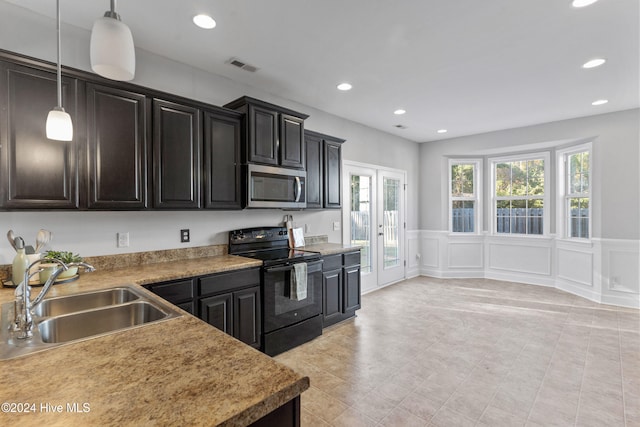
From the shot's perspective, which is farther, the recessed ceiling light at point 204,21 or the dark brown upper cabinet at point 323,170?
the dark brown upper cabinet at point 323,170

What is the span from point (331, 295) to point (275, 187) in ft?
4.50

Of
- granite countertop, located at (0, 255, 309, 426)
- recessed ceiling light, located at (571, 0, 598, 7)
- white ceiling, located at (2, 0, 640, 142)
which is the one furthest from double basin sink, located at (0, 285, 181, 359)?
recessed ceiling light, located at (571, 0, 598, 7)

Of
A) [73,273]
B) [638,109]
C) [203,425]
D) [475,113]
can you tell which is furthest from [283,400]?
[638,109]

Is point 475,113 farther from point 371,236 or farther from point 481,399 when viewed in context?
point 481,399

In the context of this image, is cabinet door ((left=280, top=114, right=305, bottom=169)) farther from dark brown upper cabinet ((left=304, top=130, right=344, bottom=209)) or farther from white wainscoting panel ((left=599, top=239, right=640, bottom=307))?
white wainscoting panel ((left=599, top=239, right=640, bottom=307))

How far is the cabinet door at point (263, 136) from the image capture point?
3.01 m

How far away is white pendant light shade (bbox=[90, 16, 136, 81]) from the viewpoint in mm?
1070

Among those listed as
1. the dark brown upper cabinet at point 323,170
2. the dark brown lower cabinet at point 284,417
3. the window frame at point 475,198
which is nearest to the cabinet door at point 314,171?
the dark brown upper cabinet at point 323,170

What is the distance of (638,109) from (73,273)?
660cm

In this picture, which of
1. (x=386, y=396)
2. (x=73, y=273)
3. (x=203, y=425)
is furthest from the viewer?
(x=386, y=396)

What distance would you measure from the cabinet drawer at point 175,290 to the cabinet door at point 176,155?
2.12ft

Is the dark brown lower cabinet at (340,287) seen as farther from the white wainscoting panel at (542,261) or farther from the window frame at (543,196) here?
the window frame at (543,196)

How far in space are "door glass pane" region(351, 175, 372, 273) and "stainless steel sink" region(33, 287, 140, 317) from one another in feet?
11.2

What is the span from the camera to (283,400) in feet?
2.73
